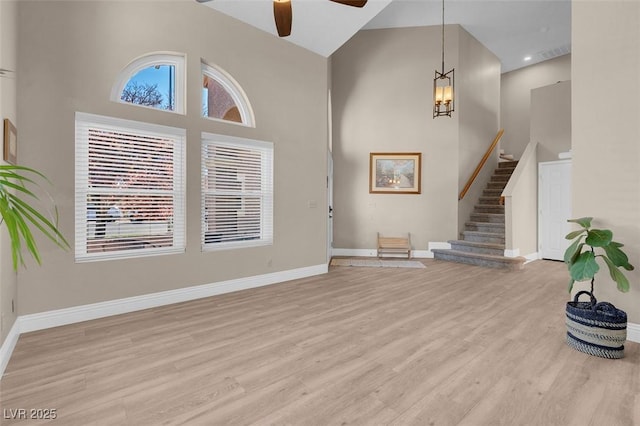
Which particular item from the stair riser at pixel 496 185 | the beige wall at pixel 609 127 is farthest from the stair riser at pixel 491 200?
the beige wall at pixel 609 127

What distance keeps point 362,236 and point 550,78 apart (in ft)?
24.9

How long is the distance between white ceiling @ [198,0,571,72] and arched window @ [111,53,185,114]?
0.99 m

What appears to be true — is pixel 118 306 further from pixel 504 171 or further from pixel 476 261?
pixel 504 171

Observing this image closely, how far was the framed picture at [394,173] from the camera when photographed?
742 cm

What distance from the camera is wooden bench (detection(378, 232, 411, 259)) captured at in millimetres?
7180

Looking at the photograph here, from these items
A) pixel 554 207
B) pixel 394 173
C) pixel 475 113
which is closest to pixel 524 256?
pixel 554 207

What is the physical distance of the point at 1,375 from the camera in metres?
2.24

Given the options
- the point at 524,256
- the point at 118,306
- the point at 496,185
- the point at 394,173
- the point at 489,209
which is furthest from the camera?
the point at 496,185

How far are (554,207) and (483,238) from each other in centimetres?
156

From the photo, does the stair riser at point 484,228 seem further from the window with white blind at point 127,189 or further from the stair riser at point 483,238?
the window with white blind at point 127,189

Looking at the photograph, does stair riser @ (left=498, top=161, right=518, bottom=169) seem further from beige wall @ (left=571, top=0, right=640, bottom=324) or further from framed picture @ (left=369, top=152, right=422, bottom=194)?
beige wall @ (left=571, top=0, right=640, bottom=324)

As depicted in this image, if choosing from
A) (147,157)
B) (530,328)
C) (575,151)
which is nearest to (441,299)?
(530,328)

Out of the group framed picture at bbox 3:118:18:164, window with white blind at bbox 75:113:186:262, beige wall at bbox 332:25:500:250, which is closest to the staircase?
beige wall at bbox 332:25:500:250

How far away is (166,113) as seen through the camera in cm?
385
